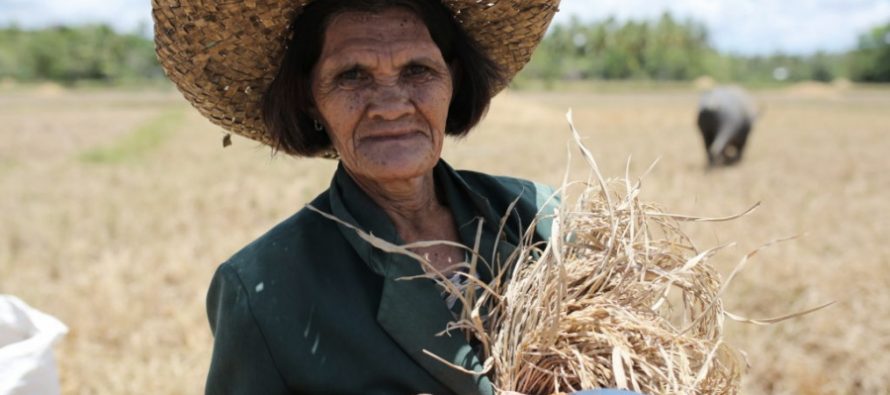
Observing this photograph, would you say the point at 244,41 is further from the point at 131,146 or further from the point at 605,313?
the point at 131,146

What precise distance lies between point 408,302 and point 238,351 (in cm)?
33

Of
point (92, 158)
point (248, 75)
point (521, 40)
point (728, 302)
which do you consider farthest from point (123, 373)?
point (92, 158)

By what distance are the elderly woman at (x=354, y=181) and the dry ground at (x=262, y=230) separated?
52cm

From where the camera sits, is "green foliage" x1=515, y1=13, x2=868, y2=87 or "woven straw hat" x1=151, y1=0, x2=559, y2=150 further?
"green foliage" x1=515, y1=13, x2=868, y2=87

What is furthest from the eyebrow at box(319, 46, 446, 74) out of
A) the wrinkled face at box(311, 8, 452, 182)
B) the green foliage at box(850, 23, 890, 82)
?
the green foliage at box(850, 23, 890, 82)

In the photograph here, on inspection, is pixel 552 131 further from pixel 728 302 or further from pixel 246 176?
pixel 728 302

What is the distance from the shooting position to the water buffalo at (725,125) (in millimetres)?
11445

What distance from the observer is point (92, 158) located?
1455 cm

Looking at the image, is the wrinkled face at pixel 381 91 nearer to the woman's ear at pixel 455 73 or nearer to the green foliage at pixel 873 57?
the woman's ear at pixel 455 73

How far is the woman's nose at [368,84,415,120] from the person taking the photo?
1597mm

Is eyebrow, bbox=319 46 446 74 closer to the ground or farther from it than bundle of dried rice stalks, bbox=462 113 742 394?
farther from it

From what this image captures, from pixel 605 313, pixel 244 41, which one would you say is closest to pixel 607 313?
pixel 605 313

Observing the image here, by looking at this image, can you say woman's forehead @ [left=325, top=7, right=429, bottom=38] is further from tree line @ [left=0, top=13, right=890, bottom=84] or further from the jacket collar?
tree line @ [left=0, top=13, right=890, bottom=84]

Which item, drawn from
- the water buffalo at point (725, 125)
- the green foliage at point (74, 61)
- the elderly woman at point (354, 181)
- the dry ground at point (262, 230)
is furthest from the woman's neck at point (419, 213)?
the green foliage at point (74, 61)
